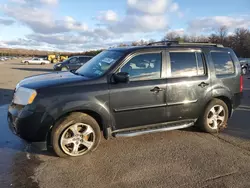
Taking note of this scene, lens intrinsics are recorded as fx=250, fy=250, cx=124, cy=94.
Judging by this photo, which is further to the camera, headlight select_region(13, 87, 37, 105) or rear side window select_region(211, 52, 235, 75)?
rear side window select_region(211, 52, 235, 75)

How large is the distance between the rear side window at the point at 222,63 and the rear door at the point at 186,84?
325 mm

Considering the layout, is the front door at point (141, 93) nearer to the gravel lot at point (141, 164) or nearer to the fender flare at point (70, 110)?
the fender flare at point (70, 110)

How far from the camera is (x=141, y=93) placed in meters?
4.48

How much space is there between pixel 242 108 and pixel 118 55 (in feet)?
16.6

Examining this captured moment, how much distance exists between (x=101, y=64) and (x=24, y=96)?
1530 mm

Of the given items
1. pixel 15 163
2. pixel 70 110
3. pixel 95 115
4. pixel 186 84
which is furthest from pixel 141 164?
pixel 15 163

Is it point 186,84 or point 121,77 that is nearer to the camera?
point 121,77

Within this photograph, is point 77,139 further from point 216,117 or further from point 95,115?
point 216,117

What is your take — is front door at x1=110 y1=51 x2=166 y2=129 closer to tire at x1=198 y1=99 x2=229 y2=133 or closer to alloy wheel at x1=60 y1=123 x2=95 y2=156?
alloy wheel at x1=60 y1=123 x2=95 y2=156

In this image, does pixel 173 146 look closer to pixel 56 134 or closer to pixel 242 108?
pixel 56 134

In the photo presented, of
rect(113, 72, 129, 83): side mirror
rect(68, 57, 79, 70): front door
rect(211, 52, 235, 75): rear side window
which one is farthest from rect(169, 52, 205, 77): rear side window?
rect(68, 57, 79, 70): front door

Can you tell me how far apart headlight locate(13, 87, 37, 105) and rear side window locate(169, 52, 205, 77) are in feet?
8.43

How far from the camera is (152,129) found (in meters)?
4.70

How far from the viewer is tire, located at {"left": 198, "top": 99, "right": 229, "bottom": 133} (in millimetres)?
5328
